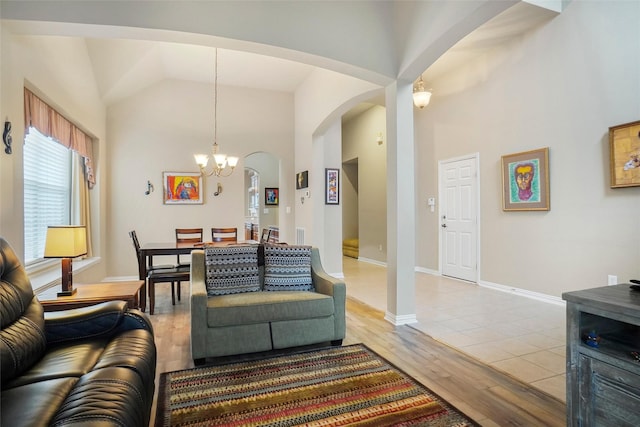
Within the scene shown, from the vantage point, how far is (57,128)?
143 inches

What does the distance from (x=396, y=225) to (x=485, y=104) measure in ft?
9.14

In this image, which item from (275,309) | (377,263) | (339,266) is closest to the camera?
(275,309)

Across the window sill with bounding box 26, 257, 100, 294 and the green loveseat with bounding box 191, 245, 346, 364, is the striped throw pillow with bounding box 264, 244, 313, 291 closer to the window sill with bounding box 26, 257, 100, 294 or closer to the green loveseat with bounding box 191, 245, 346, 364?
the green loveseat with bounding box 191, 245, 346, 364

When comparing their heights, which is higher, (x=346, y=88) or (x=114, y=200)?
(x=346, y=88)

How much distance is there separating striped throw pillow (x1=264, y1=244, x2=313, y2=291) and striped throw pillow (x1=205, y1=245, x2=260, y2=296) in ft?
0.36

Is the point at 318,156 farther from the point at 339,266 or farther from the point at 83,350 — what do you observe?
the point at 83,350

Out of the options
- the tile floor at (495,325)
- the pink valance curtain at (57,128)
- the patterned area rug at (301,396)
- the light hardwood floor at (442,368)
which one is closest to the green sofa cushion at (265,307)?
the patterned area rug at (301,396)

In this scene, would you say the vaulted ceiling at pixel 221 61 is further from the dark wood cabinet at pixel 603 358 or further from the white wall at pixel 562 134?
the dark wood cabinet at pixel 603 358

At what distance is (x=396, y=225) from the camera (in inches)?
135

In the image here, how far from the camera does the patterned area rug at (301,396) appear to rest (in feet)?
5.97

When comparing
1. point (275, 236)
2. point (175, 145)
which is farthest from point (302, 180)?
point (175, 145)

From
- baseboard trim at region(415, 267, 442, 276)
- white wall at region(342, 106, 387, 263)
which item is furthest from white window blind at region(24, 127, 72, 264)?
baseboard trim at region(415, 267, 442, 276)

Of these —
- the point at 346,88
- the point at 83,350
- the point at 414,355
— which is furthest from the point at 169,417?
the point at 346,88

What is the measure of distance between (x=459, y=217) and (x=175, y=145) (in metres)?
4.91
